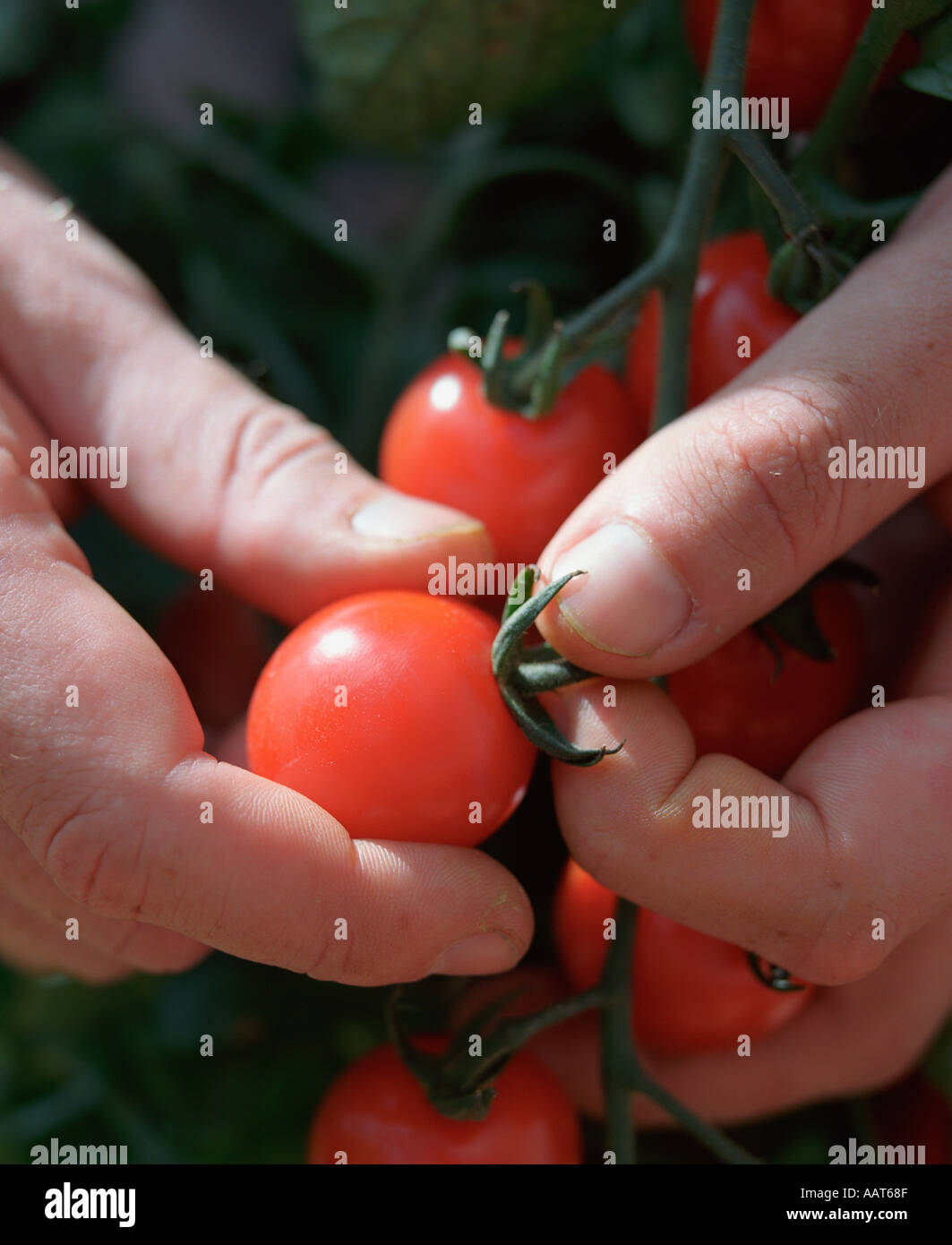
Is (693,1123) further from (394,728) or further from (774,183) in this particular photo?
(774,183)

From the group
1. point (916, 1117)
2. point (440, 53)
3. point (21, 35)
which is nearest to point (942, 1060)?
point (916, 1117)

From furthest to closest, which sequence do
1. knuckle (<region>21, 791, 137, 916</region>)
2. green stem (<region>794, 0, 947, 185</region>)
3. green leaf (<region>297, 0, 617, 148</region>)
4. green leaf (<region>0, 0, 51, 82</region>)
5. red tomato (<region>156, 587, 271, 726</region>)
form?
green leaf (<region>0, 0, 51, 82</region>)
red tomato (<region>156, 587, 271, 726</region>)
green leaf (<region>297, 0, 617, 148</region>)
green stem (<region>794, 0, 947, 185</region>)
knuckle (<region>21, 791, 137, 916</region>)

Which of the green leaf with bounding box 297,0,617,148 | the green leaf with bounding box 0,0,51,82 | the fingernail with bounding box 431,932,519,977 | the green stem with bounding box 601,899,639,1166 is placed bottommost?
the green stem with bounding box 601,899,639,1166

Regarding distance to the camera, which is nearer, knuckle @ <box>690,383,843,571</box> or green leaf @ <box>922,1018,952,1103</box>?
knuckle @ <box>690,383,843,571</box>

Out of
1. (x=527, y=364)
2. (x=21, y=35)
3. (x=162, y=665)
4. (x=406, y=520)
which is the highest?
(x=21, y=35)

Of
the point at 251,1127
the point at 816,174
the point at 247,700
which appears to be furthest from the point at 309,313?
the point at 251,1127

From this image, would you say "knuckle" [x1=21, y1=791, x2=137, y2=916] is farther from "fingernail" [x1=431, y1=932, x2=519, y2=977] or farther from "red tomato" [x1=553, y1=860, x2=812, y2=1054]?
"red tomato" [x1=553, y1=860, x2=812, y2=1054]

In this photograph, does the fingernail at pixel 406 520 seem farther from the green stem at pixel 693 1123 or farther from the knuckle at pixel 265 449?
the green stem at pixel 693 1123

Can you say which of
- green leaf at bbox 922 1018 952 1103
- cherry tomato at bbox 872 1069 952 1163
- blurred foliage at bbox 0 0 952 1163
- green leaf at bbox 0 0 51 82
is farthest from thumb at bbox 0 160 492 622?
cherry tomato at bbox 872 1069 952 1163
